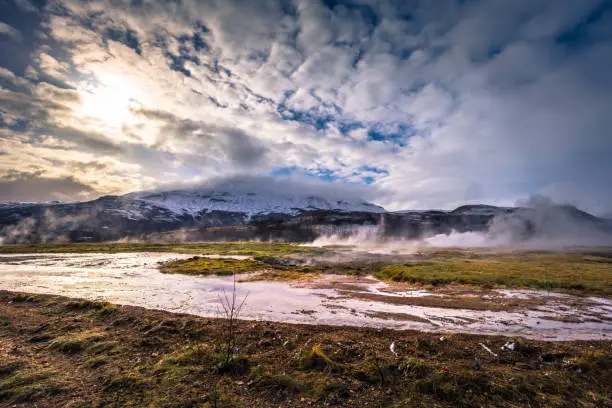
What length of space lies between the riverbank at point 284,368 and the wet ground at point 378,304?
98.2 inches

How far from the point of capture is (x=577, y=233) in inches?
6368

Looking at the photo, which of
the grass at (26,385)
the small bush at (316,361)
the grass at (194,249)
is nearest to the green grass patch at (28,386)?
the grass at (26,385)

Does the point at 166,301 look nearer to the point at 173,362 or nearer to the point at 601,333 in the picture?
the point at 173,362

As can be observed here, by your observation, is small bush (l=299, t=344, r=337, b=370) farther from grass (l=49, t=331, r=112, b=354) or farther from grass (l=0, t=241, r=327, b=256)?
grass (l=0, t=241, r=327, b=256)

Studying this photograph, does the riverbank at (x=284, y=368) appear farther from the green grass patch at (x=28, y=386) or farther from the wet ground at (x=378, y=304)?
the wet ground at (x=378, y=304)

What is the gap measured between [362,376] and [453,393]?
245 cm

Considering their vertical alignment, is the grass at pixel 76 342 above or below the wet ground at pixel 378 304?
above

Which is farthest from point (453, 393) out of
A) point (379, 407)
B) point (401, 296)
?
point (401, 296)

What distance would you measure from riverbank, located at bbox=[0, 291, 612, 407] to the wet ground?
2495 mm

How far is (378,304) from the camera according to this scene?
20.6 m

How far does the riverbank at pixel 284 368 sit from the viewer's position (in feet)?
25.2

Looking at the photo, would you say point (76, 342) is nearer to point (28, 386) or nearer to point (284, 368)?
point (28, 386)

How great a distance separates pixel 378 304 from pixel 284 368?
1270cm

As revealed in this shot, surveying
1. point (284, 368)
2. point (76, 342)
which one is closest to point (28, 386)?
point (76, 342)
